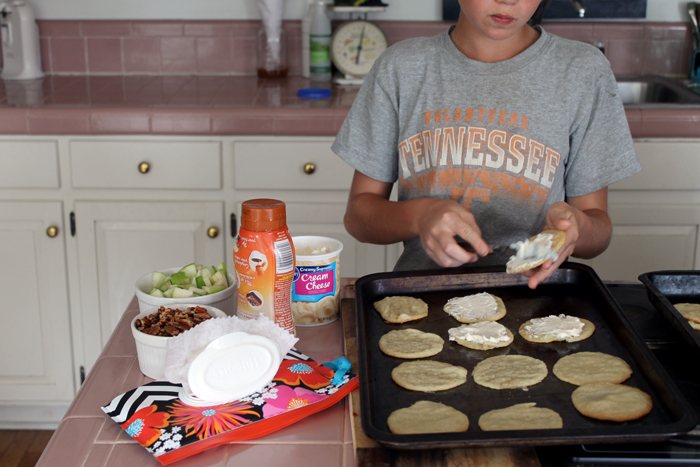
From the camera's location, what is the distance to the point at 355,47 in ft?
7.68

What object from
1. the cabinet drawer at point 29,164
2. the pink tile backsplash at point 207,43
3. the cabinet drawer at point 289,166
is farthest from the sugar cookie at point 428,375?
the pink tile backsplash at point 207,43

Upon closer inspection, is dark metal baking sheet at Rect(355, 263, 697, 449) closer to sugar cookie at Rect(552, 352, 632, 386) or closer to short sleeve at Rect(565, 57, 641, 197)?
sugar cookie at Rect(552, 352, 632, 386)

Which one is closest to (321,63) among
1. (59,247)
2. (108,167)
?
(108,167)

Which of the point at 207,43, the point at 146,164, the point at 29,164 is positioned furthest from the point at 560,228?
Answer: the point at 207,43

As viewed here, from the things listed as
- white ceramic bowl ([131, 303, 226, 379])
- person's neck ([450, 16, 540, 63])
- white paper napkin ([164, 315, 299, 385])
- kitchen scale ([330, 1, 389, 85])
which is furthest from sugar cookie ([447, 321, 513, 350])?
kitchen scale ([330, 1, 389, 85])

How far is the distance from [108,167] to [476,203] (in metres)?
1.17

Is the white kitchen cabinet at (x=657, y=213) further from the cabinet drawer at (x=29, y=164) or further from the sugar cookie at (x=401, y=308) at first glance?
the cabinet drawer at (x=29, y=164)

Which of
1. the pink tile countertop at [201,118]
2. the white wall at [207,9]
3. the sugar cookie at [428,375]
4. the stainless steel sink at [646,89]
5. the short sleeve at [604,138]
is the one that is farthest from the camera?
the white wall at [207,9]

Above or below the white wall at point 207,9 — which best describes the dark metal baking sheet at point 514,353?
below

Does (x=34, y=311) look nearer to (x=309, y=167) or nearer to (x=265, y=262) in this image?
(x=309, y=167)

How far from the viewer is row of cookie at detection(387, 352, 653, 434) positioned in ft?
2.40

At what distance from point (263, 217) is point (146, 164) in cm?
→ 116

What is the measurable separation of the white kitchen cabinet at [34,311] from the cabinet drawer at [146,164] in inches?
6.0

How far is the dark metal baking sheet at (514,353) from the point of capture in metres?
0.66
